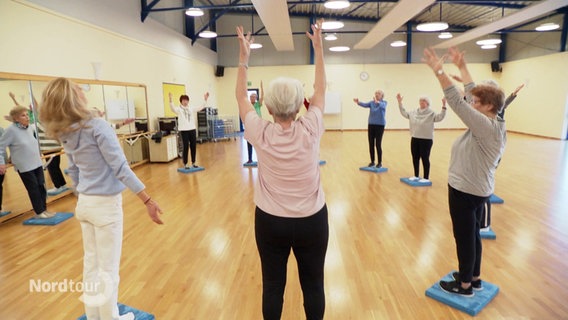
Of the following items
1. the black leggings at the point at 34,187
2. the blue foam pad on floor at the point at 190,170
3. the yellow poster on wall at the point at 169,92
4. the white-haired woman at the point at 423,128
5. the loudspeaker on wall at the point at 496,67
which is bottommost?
the blue foam pad on floor at the point at 190,170

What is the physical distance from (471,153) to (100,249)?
7.57 ft

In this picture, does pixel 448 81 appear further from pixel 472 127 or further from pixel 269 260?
pixel 269 260

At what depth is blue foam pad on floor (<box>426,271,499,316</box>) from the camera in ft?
7.61

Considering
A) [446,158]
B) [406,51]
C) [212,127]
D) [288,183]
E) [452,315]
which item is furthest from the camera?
[406,51]

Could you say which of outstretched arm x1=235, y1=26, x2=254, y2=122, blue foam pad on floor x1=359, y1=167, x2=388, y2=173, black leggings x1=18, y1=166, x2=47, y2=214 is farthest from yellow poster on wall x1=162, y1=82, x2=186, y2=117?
outstretched arm x1=235, y1=26, x2=254, y2=122

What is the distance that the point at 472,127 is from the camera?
2.04 meters

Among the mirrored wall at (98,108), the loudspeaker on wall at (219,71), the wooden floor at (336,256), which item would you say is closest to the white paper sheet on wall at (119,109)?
the mirrored wall at (98,108)

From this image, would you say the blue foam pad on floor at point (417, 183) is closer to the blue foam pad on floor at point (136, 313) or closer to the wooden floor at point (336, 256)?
the wooden floor at point (336, 256)

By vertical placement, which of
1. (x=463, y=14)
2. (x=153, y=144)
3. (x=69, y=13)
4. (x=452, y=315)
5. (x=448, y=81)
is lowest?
(x=452, y=315)

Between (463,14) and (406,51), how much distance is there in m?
2.71

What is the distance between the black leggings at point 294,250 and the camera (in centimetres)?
155

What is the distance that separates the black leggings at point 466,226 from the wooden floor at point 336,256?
1.07 feet

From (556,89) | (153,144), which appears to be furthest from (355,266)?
(556,89)

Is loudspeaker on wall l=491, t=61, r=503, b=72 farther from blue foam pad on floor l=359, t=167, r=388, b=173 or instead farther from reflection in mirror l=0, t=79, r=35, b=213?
reflection in mirror l=0, t=79, r=35, b=213
